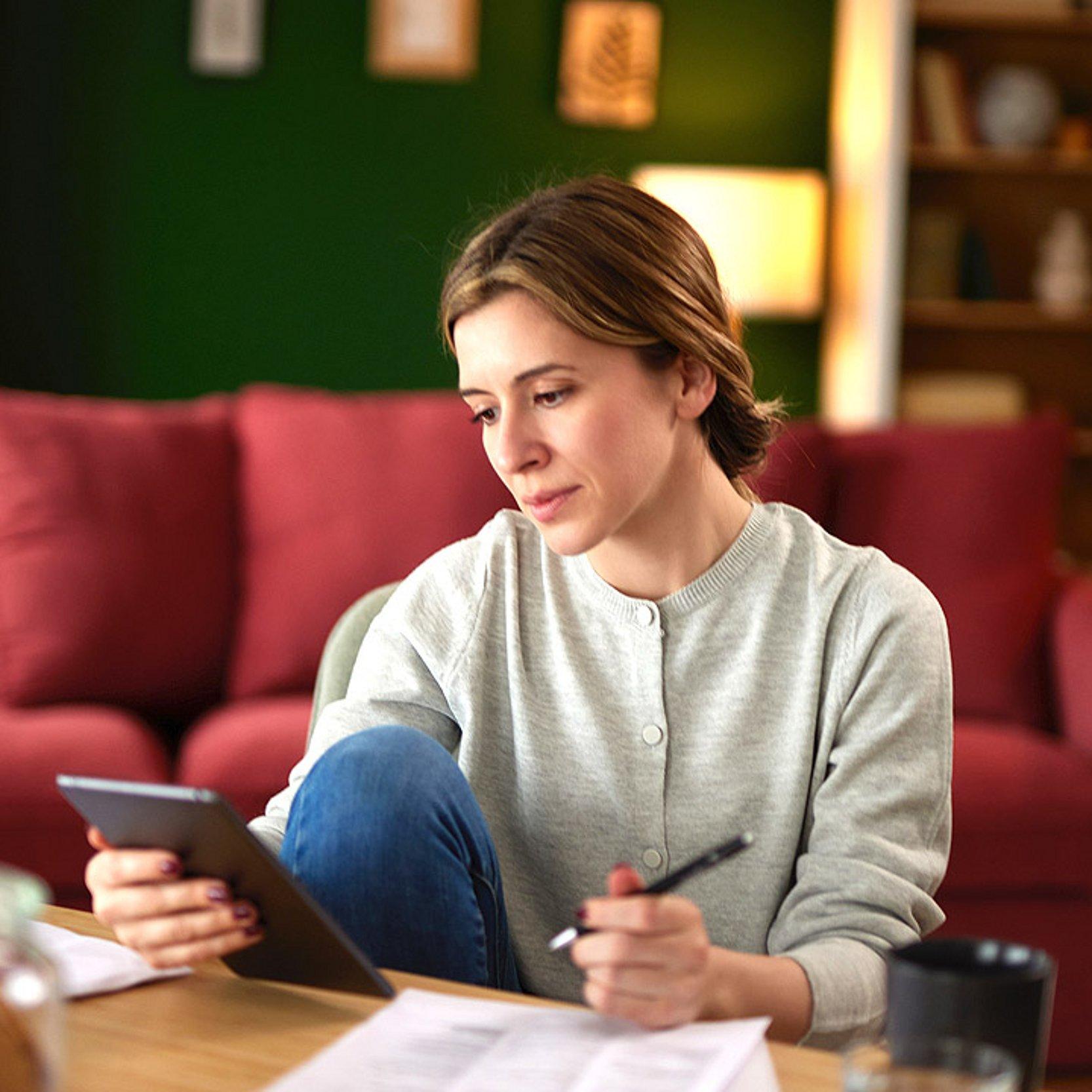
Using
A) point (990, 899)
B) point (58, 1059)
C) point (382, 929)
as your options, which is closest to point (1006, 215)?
point (990, 899)

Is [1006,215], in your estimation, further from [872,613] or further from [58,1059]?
[58,1059]

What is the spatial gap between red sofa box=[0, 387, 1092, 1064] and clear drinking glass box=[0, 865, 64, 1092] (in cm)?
165

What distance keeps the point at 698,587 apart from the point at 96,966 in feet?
1.87

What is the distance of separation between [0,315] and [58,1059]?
3.42 metres

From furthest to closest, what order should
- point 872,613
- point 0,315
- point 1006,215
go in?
1. point 1006,215
2. point 0,315
3. point 872,613

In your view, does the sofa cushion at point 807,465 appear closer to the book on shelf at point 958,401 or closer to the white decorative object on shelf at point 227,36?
the book on shelf at point 958,401

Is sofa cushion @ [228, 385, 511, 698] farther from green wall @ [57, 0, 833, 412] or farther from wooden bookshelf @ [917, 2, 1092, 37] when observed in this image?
wooden bookshelf @ [917, 2, 1092, 37]

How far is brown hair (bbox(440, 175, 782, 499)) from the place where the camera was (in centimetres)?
119

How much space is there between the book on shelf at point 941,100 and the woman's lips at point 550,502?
311 centimetres

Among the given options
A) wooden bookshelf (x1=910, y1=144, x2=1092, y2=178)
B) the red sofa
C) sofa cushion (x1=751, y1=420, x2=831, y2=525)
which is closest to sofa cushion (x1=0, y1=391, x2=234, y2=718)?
the red sofa

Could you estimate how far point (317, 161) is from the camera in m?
3.96

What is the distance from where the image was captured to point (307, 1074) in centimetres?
75

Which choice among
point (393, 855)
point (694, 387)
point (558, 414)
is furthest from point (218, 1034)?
point (694, 387)

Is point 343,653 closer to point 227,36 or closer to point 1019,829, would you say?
point 1019,829
